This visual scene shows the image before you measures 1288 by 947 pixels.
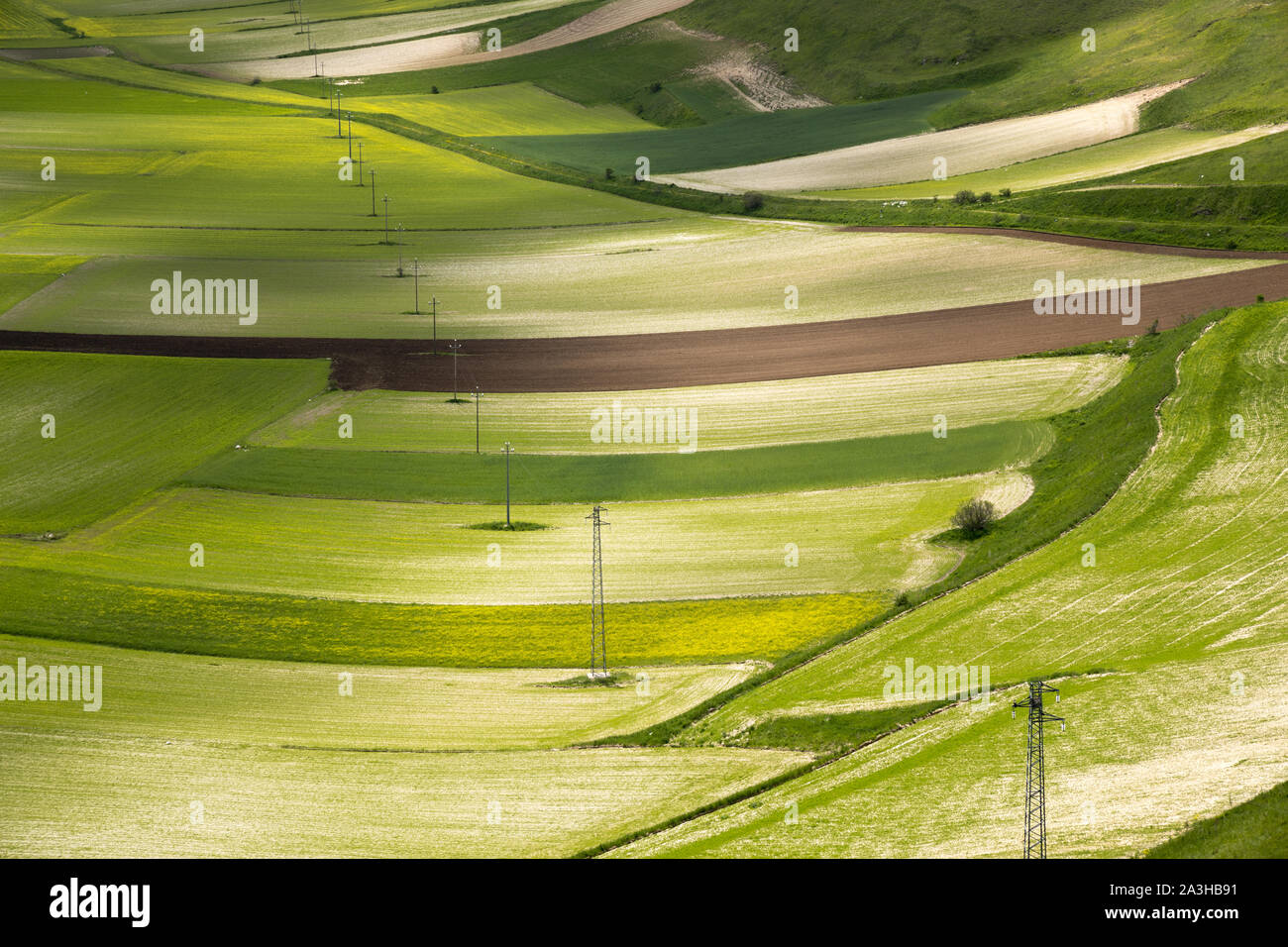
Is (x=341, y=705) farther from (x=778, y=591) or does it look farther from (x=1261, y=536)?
(x=1261, y=536)

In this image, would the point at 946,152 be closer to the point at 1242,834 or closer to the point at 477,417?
the point at 477,417

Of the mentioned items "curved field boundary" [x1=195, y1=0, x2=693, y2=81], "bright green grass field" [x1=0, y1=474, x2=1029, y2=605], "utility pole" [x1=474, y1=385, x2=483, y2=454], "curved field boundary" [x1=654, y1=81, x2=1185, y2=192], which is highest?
"curved field boundary" [x1=195, y1=0, x2=693, y2=81]

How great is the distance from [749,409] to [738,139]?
66.9 meters

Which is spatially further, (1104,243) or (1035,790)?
(1104,243)

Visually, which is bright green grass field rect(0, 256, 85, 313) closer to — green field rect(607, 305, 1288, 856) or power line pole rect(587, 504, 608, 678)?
power line pole rect(587, 504, 608, 678)

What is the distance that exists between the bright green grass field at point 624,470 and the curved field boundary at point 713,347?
37.1 ft

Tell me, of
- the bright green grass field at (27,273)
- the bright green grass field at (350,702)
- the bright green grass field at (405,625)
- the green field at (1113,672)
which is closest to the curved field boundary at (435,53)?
the bright green grass field at (27,273)

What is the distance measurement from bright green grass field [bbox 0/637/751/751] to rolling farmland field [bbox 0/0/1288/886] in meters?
0.20

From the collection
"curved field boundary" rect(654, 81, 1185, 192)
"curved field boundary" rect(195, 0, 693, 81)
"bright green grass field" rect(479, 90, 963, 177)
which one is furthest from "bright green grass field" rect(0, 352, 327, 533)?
"curved field boundary" rect(195, 0, 693, 81)

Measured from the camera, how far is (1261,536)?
52.7 metres

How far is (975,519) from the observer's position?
196 ft

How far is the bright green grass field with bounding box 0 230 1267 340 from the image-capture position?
91.7 metres

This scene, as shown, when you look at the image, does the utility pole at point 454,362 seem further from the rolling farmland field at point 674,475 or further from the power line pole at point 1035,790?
the power line pole at point 1035,790

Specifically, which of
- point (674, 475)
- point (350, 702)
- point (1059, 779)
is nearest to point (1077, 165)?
point (674, 475)
